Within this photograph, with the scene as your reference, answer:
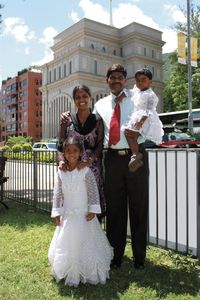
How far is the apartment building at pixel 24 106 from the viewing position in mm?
88375

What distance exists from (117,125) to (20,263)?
6.69 feet

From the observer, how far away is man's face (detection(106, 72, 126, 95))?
4051 millimetres

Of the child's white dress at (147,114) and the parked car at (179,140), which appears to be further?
the parked car at (179,140)

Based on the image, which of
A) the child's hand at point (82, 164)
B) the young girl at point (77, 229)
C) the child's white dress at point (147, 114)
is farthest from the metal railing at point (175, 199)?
the child's hand at point (82, 164)

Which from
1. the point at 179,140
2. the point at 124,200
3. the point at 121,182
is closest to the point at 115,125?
the point at 121,182

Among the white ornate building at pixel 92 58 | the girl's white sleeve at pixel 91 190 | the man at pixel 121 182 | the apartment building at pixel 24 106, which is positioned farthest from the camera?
the apartment building at pixel 24 106

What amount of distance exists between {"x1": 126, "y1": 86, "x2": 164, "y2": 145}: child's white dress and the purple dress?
1.29 feet

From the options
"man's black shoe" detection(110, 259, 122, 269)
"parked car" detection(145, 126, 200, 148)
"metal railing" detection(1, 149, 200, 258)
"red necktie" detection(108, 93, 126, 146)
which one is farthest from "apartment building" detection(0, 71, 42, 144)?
"red necktie" detection(108, 93, 126, 146)

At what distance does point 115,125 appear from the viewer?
13.0 ft

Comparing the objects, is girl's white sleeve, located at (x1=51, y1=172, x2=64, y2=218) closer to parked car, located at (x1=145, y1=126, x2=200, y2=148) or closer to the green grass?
the green grass

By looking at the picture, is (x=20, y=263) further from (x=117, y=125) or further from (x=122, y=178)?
(x=117, y=125)

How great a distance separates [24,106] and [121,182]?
89.6 metres

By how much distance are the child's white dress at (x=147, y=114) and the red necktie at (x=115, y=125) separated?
0.15 meters

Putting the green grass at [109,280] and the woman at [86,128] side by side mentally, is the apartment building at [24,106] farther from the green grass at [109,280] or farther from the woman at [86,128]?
the woman at [86,128]
